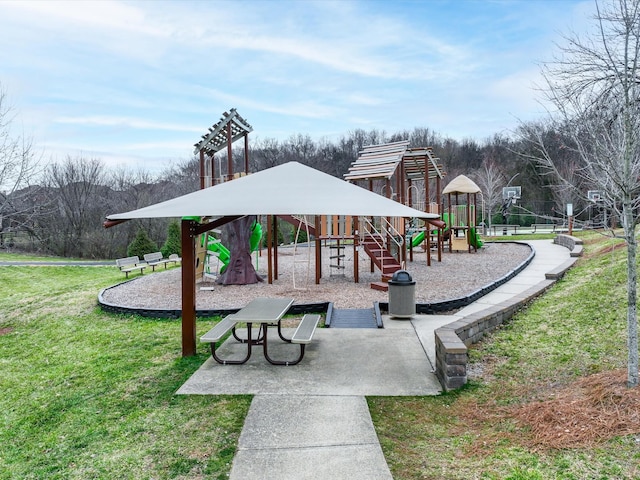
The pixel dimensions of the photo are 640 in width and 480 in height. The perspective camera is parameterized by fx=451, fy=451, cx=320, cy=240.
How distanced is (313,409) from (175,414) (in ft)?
4.45

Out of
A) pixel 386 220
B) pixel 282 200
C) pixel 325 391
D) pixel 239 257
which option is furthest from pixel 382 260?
pixel 325 391

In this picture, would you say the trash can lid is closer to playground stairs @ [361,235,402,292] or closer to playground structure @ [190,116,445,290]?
playground stairs @ [361,235,402,292]

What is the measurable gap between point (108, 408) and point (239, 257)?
7.86 m

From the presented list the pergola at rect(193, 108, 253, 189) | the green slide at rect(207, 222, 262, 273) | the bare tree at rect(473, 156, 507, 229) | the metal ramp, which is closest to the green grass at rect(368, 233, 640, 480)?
the metal ramp

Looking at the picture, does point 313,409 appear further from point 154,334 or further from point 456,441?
point 154,334

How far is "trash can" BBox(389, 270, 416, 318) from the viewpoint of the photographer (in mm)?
8102

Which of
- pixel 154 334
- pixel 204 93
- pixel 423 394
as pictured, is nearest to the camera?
pixel 423 394

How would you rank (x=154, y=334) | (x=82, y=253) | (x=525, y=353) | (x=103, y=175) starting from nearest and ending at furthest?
(x=525, y=353) < (x=154, y=334) < (x=82, y=253) < (x=103, y=175)

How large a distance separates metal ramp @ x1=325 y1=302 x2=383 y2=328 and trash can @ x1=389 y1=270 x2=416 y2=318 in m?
0.35

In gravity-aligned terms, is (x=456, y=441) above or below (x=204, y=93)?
below

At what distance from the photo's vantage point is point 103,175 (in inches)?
1357

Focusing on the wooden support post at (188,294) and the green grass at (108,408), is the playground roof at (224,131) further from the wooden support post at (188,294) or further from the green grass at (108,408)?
the wooden support post at (188,294)

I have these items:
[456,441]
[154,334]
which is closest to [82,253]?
[154,334]

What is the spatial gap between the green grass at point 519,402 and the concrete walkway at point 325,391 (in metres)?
0.25
